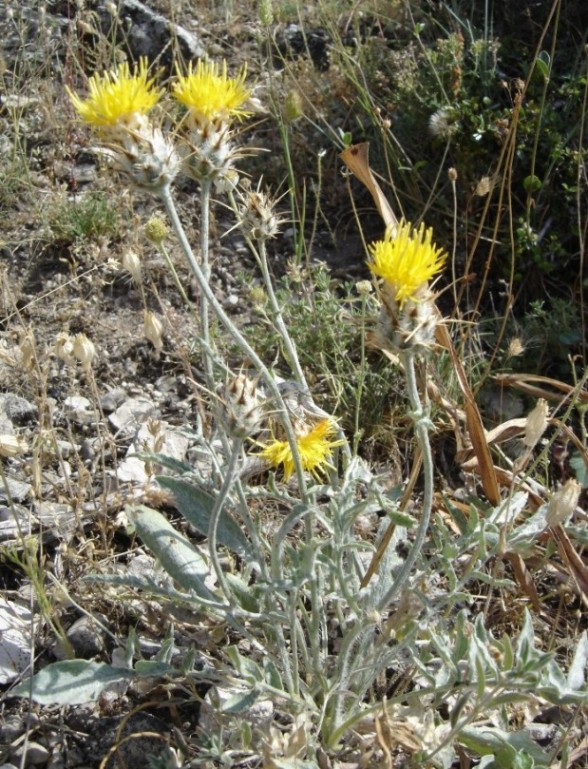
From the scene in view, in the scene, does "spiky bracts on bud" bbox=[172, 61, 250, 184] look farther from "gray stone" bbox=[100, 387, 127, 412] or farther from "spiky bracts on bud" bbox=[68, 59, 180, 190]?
"gray stone" bbox=[100, 387, 127, 412]

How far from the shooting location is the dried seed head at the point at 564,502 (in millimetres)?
1855

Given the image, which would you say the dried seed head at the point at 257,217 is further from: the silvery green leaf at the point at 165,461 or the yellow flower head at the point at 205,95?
the silvery green leaf at the point at 165,461

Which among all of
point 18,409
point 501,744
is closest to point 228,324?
point 501,744

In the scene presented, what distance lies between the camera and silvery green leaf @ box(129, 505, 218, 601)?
2.09 m

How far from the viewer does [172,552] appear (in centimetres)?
212

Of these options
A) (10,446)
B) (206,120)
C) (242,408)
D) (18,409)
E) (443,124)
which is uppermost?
(206,120)

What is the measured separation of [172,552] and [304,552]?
454 millimetres

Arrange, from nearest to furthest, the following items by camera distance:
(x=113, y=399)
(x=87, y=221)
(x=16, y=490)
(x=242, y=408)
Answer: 1. (x=242, y=408)
2. (x=16, y=490)
3. (x=113, y=399)
4. (x=87, y=221)

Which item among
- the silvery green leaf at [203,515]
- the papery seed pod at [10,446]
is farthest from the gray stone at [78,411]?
the silvery green leaf at [203,515]

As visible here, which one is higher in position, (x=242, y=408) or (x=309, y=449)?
(x=242, y=408)

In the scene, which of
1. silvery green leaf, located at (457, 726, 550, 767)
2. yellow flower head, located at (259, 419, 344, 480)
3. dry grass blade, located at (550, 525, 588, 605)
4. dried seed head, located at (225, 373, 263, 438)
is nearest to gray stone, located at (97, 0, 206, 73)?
yellow flower head, located at (259, 419, 344, 480)

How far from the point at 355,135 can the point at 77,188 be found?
1.40 m

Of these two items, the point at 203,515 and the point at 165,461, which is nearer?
the point at 165,461

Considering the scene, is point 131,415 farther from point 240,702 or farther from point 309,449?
point 240,702
